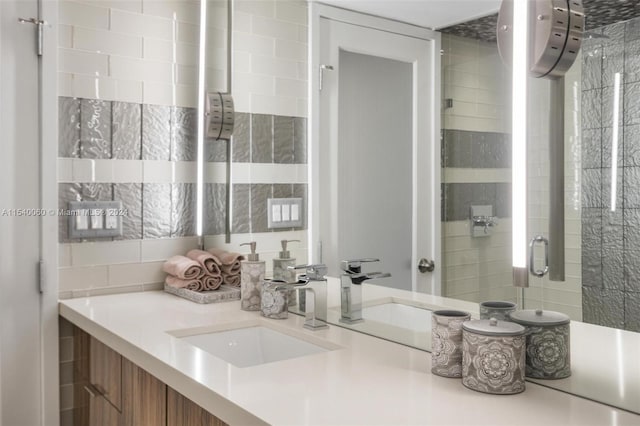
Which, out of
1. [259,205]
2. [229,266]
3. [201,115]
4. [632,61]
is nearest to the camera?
[632,61]

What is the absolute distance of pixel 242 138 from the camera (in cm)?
213

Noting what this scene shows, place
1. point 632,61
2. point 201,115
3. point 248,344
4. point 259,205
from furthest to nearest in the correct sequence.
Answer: point 201,115 → point 259,205 → point 248,344 → point 632,61

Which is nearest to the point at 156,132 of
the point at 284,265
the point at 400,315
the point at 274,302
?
the point at 284,265

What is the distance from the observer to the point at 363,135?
62.0 inches

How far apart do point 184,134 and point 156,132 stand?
0.11m

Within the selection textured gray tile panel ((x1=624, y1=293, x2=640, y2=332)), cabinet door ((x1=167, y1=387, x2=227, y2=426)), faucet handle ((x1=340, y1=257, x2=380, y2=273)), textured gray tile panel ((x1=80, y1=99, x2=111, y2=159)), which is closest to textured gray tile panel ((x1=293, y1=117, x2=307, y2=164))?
faucet handle ((x1=340, y1=257, x2=380, y2=273))

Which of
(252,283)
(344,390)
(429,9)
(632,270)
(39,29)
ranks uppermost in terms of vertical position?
(39,29)

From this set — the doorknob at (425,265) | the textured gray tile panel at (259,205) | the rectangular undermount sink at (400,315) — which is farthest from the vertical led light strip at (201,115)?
the doorknob at (425,265)

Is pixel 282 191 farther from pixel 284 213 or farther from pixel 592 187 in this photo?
pixel 592 187

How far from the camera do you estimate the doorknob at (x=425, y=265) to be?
139 centimetres

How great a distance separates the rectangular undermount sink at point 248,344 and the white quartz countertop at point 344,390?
2.1 inches

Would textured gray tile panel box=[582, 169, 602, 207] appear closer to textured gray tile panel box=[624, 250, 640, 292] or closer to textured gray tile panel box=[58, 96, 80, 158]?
textured gray tile panel box=[624, 250, 640, 292]

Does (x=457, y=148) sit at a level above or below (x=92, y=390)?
above

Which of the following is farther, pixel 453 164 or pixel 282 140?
pixel 282 140
